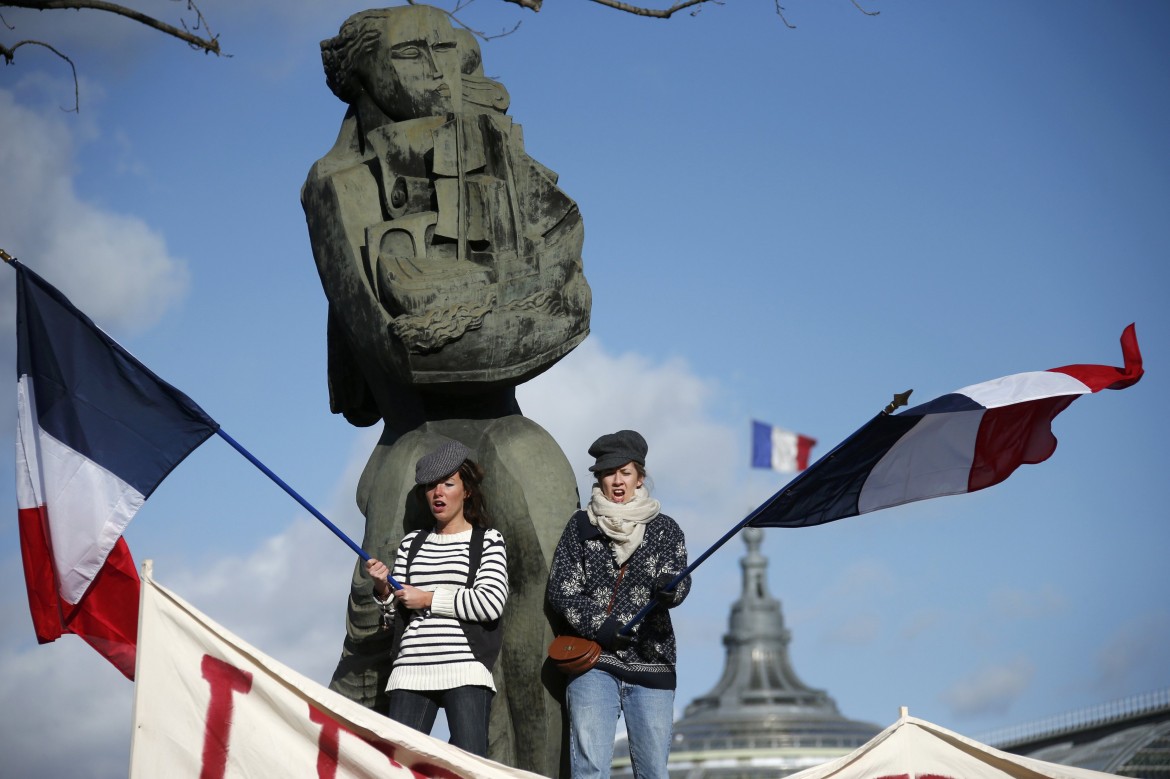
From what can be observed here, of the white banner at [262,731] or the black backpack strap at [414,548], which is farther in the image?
the black backpack strap at [414,548]

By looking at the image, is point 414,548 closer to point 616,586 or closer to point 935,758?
point 616,586

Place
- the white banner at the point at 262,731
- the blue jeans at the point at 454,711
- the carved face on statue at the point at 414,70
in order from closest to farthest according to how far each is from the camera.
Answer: the white banner at the point at 262,731, the blue jeans at the point at 454,711, the carved face on statue at the point at 414,70

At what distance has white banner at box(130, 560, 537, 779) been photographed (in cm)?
754

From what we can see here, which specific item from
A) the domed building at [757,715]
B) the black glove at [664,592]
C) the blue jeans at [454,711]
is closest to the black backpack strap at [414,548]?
the blue jeans at [454,711]

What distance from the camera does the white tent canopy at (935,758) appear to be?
8.17m

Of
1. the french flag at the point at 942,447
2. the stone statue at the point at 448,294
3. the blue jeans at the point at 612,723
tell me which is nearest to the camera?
the blue jeans at the point at 612,723

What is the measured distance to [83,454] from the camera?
9.12 m

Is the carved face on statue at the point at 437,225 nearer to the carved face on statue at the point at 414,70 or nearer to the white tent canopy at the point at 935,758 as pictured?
the carved face on statue at the point at 414,70

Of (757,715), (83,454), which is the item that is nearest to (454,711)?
(83,454)

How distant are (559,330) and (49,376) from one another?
103 inches

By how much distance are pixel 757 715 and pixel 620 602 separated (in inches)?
5594

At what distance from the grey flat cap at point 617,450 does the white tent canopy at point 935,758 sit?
1738mm

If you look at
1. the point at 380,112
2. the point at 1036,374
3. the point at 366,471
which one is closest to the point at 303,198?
the point at 380,112

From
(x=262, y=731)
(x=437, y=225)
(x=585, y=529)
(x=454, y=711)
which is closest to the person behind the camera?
(x=262, y=731)
